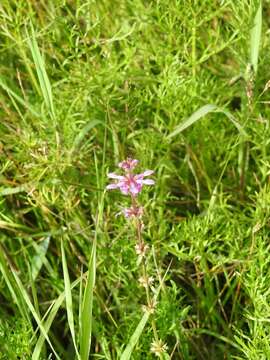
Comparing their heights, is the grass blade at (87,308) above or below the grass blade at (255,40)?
below

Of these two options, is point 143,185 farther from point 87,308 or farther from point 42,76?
point 87,308

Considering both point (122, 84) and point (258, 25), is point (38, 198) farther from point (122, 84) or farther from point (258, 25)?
point (258, 25)

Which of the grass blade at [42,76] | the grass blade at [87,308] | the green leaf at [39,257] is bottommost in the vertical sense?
the green leaf at [39,257]

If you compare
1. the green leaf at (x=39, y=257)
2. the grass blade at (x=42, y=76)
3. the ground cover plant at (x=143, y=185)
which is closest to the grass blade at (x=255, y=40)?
the ground cover plant at (x=143, y=185)

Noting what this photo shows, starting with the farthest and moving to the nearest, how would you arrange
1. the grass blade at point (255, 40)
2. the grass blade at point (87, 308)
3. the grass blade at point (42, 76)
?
the grass blade at point (255, 40) → the grass blade at point (42, 76) → the grass blade at point (87, 308)

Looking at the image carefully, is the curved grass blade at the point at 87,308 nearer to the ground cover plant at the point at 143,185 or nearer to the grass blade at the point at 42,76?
Result: the ground cover plant at the point at 143,185

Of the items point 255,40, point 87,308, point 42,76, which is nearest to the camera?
point 87,308

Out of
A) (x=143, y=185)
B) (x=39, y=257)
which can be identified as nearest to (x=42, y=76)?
(x=143, y=185)

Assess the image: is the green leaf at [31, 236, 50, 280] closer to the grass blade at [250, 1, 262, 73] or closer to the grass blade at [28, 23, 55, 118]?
the grass blade at [28, 23, 55, 118]
